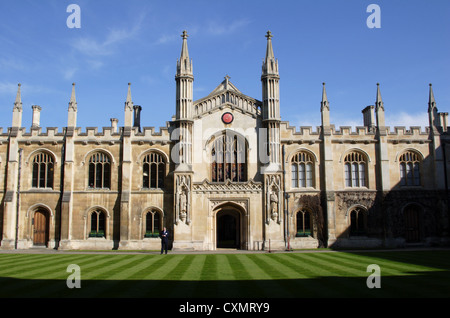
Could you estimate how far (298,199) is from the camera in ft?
104

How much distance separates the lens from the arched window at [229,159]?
1253 inches

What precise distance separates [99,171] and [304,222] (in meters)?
16.1

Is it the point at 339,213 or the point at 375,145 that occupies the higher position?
the point at 375,145

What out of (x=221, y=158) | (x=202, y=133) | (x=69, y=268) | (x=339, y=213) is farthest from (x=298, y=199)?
(x=69, y=268)

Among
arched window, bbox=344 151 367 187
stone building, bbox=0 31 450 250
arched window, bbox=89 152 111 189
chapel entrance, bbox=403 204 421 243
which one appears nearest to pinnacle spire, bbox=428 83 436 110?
stone building, bbox=0 31 450 250

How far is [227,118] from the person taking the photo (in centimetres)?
3219

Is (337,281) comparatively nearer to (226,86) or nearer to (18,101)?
(226,86)

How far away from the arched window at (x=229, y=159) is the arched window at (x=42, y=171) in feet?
41.3

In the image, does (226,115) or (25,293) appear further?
(226,115)

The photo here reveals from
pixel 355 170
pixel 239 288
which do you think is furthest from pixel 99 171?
pixel 239 288

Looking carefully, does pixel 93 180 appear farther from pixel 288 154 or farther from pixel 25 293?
pixel 25 293

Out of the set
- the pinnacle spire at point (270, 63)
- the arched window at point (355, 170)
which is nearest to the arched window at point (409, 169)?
the arched window at point (355, 170)

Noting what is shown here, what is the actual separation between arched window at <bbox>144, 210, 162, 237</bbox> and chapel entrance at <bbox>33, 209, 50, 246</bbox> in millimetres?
7723
